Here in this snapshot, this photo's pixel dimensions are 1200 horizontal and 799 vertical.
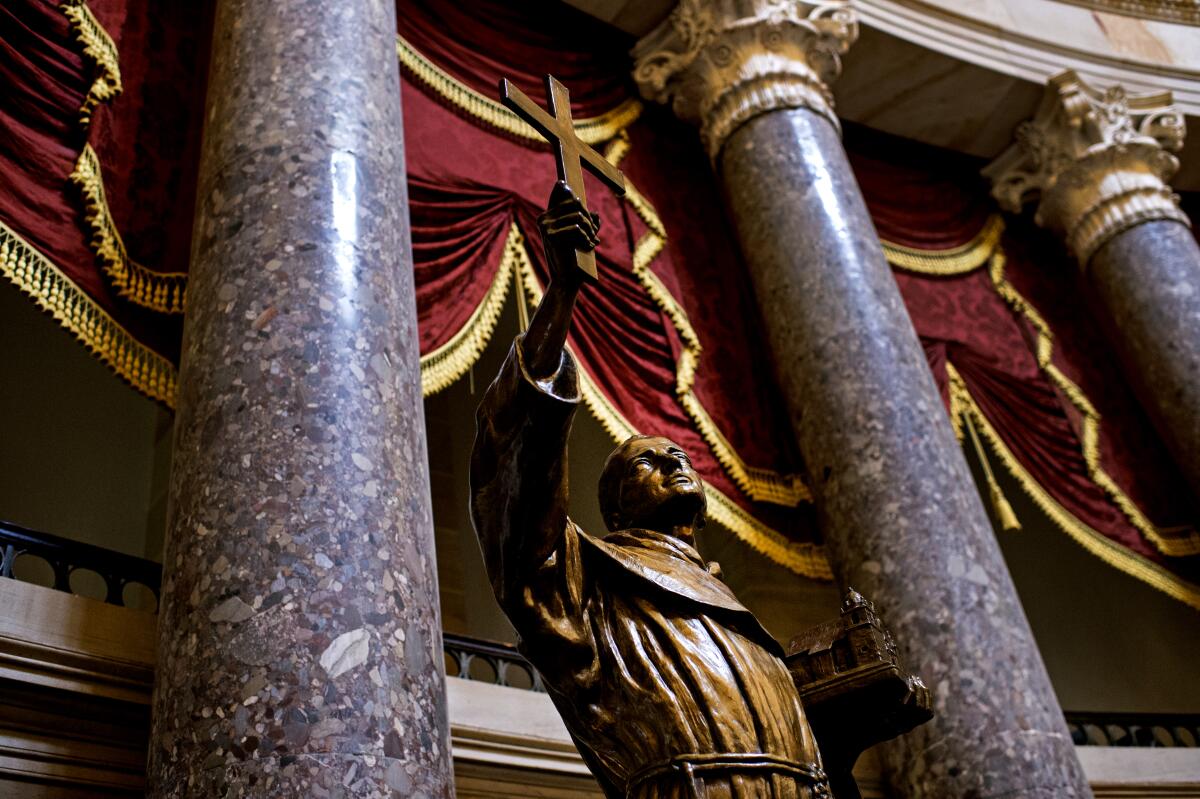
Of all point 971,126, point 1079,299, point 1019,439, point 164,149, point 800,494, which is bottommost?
point 800,494

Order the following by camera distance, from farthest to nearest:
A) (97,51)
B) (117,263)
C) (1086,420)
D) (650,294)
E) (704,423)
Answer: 1. (1086,420)
2. (650,294)
3. (704,423)
4. (97,51)
5. (117,263)

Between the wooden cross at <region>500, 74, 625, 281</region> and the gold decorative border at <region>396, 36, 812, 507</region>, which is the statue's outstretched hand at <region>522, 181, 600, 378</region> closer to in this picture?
the wooden cross at <region>500, 74, 625, 281</region>

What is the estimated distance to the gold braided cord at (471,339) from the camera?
4.13 metres

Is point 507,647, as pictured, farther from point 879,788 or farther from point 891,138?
point 891,138

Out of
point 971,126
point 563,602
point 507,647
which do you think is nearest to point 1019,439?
point 971,126

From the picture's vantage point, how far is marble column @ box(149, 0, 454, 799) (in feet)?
6.41

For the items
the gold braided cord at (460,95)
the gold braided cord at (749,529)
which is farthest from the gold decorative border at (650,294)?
the gold braided cord at (749,529)

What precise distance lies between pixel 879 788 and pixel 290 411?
288cm

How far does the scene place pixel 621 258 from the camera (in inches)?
201

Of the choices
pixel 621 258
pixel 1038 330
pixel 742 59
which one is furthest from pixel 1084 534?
pixel 742 59

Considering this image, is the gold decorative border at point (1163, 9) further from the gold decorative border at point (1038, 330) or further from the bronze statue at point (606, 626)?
the bronze statue at point (606, 626)

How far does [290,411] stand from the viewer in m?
2.31

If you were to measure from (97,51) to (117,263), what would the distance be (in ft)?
→ 2.51

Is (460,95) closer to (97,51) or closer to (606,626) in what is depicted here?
(97,51)
